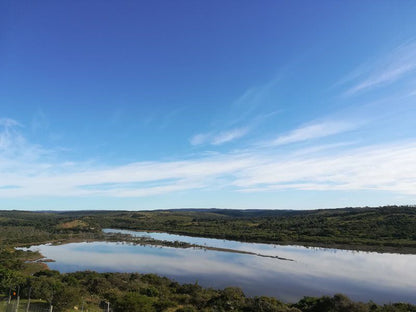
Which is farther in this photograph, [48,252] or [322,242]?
[322,242]

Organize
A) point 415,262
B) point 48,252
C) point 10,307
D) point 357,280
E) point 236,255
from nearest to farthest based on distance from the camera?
point 10,307
point 357,280
point 415,262
point 236,255
point 48,252

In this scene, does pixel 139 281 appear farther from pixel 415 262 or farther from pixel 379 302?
pixel 415 262

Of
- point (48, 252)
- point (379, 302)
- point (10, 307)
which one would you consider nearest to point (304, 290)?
point (379, 302)

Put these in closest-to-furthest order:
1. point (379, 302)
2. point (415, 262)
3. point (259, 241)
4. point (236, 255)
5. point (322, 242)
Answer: point (379, 302) → point (415, 262) → point (236, 255) → point (322, 242) → point (259, 241)

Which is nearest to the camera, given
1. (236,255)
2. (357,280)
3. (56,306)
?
(56,306)

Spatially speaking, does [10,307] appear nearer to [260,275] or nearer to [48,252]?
[260,275]

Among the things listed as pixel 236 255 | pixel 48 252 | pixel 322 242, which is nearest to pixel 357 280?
pixel 236 255

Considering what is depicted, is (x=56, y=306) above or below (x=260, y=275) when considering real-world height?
above
